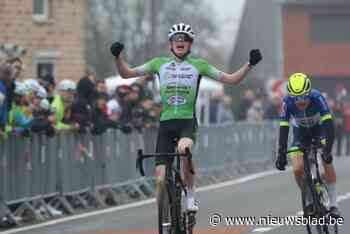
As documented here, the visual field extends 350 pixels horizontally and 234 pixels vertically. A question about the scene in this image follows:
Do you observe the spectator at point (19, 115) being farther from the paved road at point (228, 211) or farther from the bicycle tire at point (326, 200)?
the bicycle tire at point (326, 200)

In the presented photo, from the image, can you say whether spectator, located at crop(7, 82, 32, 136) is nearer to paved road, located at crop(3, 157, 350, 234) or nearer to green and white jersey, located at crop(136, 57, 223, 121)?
paved road, located at crop(3, 157, 350, 234)

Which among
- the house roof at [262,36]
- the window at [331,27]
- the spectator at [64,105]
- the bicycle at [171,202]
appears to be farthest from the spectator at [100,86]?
the window at [331,27]

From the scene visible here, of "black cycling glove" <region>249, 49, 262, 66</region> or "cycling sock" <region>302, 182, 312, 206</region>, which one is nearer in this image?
"black cycling glove" <region>249, 49, 262, 66</region>

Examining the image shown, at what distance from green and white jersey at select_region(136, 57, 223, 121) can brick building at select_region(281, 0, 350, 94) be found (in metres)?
51.9

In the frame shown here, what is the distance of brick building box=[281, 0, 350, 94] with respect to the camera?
6450 cm

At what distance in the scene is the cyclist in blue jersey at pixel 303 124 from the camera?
12.8m

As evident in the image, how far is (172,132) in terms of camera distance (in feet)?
41.4

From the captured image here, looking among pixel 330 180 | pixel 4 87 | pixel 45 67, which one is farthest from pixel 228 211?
pixel 45 67

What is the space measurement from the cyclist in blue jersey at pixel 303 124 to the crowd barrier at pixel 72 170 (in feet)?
15.1

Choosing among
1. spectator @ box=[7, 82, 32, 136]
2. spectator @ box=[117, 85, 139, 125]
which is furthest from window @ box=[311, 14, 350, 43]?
spectator @ box=[7, 82, 32, 136]

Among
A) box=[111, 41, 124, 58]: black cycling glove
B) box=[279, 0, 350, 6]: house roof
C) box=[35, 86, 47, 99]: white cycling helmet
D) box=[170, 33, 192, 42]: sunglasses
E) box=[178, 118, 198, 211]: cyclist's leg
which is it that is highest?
box=[279, 0, 350, 6]: house roof

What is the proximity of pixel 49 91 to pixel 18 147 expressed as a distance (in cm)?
266

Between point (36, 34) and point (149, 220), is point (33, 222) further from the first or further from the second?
point (36, 34)

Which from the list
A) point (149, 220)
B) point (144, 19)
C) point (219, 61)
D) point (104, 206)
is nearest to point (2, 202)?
point (149, 220)
